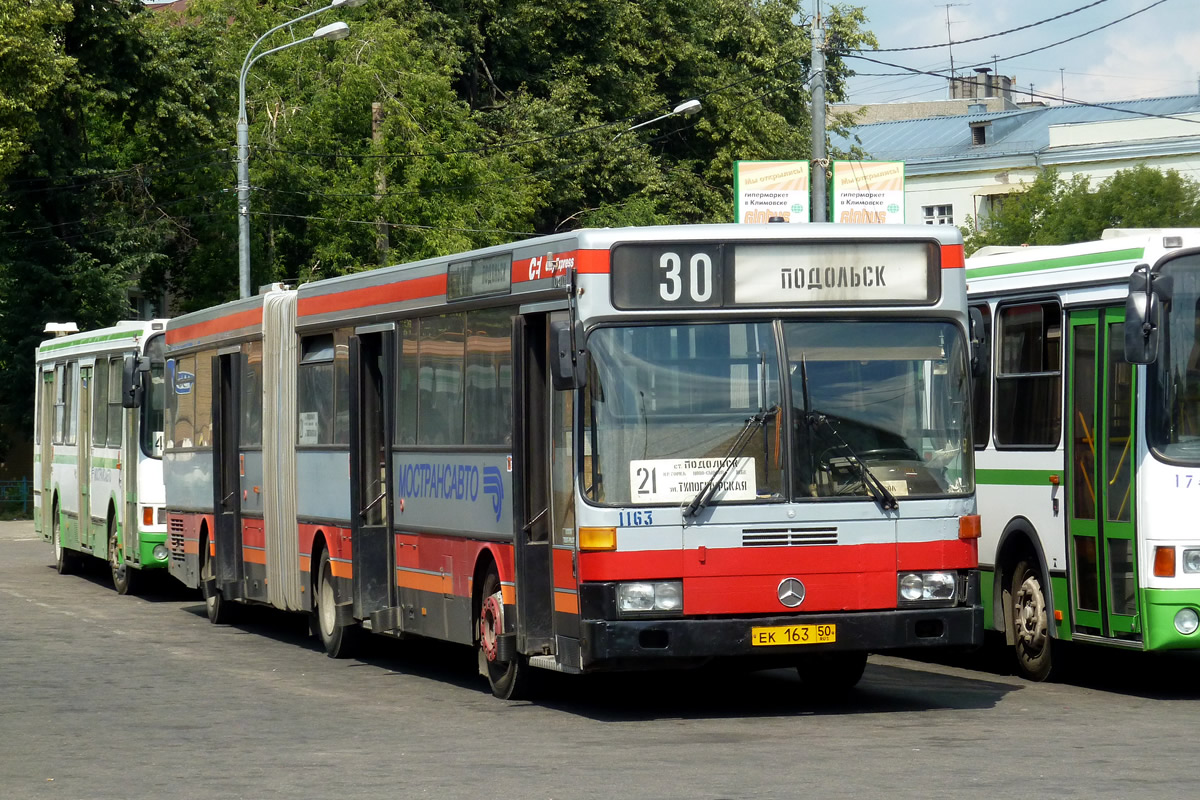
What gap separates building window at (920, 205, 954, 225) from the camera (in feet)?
241

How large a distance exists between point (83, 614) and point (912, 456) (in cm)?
1191

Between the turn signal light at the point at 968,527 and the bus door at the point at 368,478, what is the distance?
5018mm

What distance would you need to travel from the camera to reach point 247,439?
1842 cm

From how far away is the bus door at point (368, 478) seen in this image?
14.9 metres

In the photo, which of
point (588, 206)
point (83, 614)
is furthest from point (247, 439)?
point (588, 206)

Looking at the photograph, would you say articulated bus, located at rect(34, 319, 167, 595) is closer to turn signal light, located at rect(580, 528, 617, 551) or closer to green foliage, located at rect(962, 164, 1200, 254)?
turn signal light, located at rect(580, 528, 617, 551)

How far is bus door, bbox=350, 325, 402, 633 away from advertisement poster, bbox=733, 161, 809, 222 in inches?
569

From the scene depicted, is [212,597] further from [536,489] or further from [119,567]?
[536,489]

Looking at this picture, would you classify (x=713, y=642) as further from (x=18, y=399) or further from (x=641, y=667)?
(x=18, y=399)

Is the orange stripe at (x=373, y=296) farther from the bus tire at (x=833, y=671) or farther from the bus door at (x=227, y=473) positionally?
the bus tire at (x=833, y=671)

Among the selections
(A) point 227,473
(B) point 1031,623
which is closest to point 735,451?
(B) point 1031,623

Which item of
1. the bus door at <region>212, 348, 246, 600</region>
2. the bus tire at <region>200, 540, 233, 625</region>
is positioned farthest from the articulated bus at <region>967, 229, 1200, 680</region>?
the bus tire at <region>200, 540, 233, 625</region>

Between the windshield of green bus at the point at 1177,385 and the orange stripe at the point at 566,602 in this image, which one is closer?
the orange stripe at the point at 566,602

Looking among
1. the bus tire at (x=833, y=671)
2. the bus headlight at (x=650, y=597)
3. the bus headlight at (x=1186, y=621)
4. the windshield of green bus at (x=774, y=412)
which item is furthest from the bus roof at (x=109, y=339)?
the bus headlight at (x=1186, y=621)
